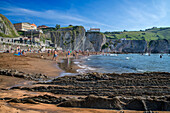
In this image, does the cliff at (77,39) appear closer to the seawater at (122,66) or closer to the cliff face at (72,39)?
the cliff face at (72,39)

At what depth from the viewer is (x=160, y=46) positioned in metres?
136

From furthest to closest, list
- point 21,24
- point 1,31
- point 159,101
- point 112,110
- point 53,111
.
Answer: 1. point 21,24
2. point 1,31
3. point 159,101
4. point 112,110
5. point 53,111

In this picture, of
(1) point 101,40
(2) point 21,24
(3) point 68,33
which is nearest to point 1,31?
(2) point 21,24

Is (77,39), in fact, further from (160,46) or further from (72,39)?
(160,46)

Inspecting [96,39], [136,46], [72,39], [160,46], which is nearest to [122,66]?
[72,39]

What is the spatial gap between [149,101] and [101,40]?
128 meters

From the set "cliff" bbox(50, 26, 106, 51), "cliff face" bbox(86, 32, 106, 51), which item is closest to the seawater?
"cliff" bbox(50, 26, 106, 51)

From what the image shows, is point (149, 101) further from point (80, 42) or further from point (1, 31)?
point (80, 42)

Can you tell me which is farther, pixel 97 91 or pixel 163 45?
pixel 163 45

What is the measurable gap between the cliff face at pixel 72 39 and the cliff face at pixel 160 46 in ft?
259

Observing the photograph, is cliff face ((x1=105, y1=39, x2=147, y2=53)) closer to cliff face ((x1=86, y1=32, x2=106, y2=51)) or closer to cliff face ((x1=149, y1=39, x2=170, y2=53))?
cliff face ((x1=149, y1=39, x2=170, y2=53))

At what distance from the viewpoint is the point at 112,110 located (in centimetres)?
427

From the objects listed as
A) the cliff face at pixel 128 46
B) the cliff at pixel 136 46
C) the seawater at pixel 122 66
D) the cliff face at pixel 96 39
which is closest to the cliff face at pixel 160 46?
the cliff at pixel 136 46

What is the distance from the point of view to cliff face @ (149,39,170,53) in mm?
132400
